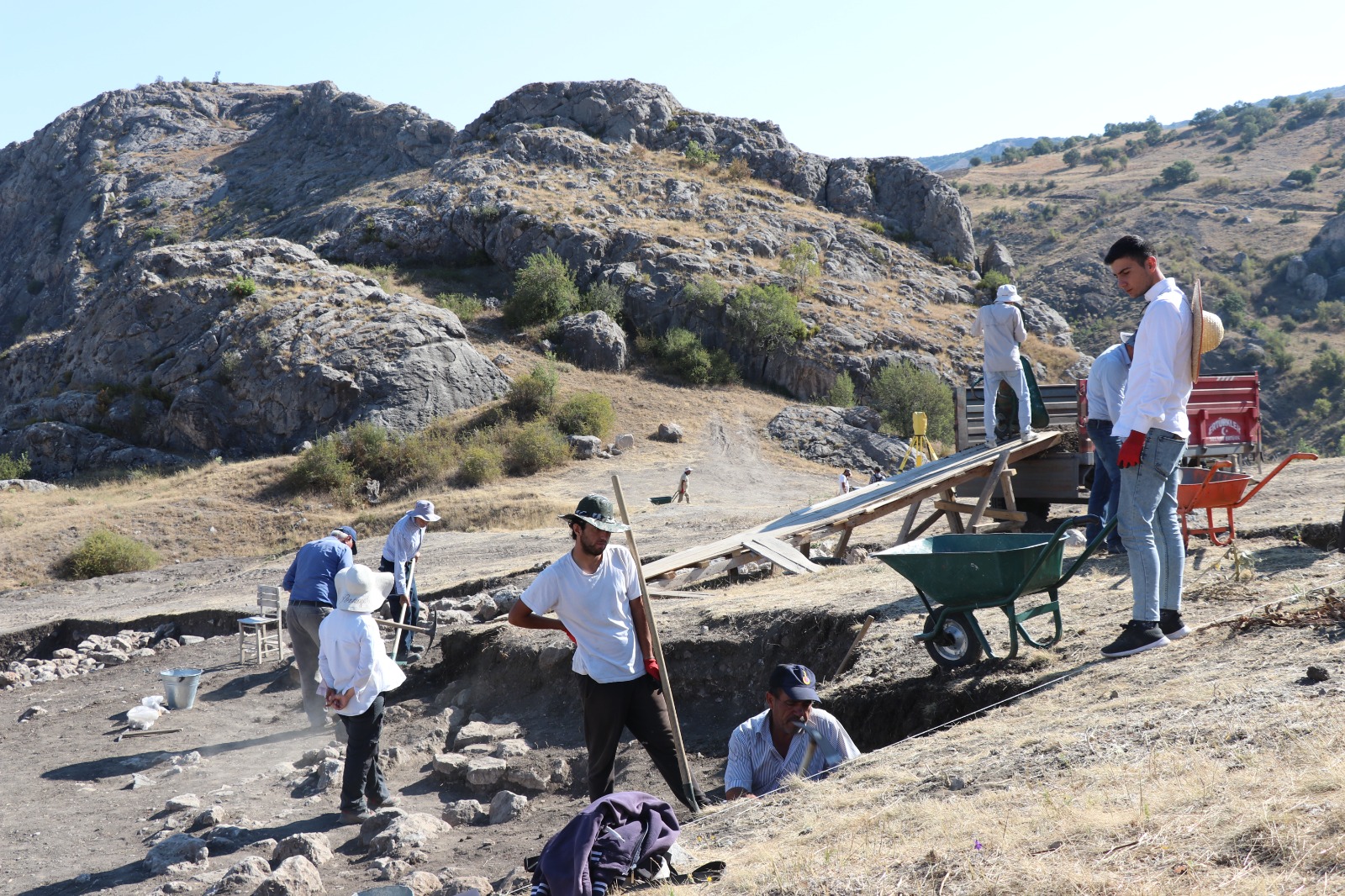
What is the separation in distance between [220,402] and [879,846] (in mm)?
36471

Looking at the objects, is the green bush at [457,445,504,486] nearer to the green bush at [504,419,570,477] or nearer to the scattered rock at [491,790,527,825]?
the green bush at [504,419,570,477]

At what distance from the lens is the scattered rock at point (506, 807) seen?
6.50 meters

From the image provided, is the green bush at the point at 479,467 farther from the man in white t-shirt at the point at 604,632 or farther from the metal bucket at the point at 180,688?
the man in white t-shirt at the point at 604,632

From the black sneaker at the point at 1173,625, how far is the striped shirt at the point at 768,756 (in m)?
1.83

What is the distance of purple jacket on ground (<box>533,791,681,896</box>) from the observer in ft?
11.1

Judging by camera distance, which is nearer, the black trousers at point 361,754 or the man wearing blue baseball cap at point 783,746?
the man wearing blue baseball cap at point 783,746

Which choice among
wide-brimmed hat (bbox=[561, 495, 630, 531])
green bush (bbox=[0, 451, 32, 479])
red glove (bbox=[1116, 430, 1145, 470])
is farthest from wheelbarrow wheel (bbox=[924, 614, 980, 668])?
green bush (bbox=[0, 451, 32, 479])

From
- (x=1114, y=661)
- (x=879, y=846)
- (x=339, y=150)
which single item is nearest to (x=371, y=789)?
(x=879, y=846)

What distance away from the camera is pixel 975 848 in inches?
123

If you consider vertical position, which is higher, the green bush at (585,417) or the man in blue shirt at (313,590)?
the green bush at (585,417)

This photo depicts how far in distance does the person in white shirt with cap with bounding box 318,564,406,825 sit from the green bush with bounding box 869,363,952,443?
108 feet

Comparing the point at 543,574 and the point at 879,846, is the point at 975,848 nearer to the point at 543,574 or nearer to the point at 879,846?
the point at 879,846

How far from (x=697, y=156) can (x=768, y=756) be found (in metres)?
56.3

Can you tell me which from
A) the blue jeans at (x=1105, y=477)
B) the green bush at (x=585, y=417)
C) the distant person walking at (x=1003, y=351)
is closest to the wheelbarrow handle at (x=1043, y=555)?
the blue jeans at (x=1105, y=477)
